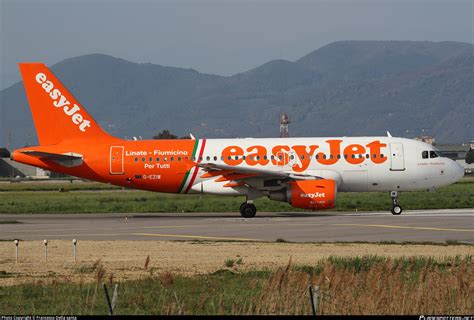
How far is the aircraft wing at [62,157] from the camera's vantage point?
4572 centimetres

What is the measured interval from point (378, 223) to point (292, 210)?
12.7 m

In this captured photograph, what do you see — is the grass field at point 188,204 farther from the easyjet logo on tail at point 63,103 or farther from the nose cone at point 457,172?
the easyjet logo on tail at point 63,103

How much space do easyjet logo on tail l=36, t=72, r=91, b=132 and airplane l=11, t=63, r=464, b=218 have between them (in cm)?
5

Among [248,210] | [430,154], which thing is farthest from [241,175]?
[430,154]

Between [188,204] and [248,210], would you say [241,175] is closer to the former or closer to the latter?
[248,210]

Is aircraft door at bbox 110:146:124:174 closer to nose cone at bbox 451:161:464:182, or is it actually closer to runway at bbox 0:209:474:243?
runway at bbox 0:209:474:243

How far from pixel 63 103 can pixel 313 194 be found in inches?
525

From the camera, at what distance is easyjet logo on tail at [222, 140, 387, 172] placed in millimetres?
44562

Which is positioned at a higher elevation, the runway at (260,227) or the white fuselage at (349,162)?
the white fuselage at (349,162)

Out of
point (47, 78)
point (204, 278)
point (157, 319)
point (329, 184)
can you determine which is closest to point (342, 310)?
point (157, 319)

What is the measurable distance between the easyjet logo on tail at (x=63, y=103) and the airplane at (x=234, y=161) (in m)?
0.05

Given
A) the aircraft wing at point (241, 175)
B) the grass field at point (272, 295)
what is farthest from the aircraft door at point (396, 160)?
the grass field at point (272, 295)

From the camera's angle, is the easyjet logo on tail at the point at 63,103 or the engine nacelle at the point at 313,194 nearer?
the engine nacelle at the point at 313,194

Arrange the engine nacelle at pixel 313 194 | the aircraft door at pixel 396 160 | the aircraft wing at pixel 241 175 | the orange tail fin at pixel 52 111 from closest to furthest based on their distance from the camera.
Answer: the engine nacelle at pixel 313 194 < the aircraft wing at pixel 241 175 < the aircraft door at pixel 396 160 < the orange tail fin at pixel 52 111
